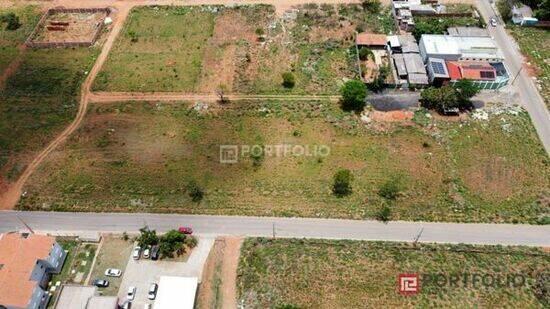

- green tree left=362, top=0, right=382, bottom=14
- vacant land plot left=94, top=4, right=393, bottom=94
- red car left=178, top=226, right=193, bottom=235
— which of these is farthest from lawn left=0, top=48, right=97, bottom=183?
green tree left=362, top=0, right=382, bottom=14

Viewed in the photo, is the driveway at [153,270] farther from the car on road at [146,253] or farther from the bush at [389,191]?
the bush at [389,191]

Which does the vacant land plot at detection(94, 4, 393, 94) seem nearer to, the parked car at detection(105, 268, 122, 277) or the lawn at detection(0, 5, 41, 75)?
the lawn at detection(0, 5, 41, 75)

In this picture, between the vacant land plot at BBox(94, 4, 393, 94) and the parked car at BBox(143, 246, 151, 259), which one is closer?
the parked car at BBox(143, 246, 151, 259)

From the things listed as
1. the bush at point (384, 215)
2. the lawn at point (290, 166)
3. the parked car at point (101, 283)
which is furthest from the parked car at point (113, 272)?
the bush at point (384, 215)

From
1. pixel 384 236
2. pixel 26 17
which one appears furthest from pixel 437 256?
pixel 26 17

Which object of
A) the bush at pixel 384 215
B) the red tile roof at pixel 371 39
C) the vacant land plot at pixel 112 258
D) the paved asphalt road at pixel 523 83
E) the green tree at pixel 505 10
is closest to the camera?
the vacant land plot at pixel 112 258

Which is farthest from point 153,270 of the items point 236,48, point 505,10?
point 505,10
